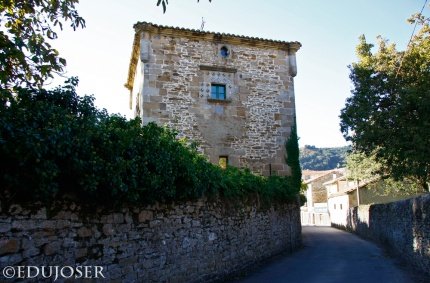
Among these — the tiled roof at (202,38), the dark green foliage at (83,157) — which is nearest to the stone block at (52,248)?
the dark green foliage at (83,157)

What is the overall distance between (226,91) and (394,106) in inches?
287

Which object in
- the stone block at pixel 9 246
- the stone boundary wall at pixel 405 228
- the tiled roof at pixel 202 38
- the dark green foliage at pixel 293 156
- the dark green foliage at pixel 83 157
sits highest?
the tiled roof at pixel 202 38

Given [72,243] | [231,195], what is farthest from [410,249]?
[72,243]

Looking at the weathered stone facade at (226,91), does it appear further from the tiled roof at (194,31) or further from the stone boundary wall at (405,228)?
the stone boundary wall at (405,228)

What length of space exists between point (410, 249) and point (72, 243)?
417 inches

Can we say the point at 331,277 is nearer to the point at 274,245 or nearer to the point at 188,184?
the point at 274,245

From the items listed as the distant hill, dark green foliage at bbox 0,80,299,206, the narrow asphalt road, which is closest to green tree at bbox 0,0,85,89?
dark green foliage at bbox 0,80,299,206

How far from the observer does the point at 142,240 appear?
21.9 ft

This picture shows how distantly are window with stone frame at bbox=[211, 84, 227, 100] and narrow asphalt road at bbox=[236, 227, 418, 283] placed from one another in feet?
22.3

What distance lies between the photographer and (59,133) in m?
4.55

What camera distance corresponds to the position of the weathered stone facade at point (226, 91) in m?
14.5

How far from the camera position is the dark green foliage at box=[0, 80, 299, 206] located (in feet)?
14.1

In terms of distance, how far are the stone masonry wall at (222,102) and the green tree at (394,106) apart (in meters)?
3.12

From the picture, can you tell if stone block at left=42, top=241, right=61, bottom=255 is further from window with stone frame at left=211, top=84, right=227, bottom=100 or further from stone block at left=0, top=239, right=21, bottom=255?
window with stone frame at left=211, top=84, right=227, bottom=100
